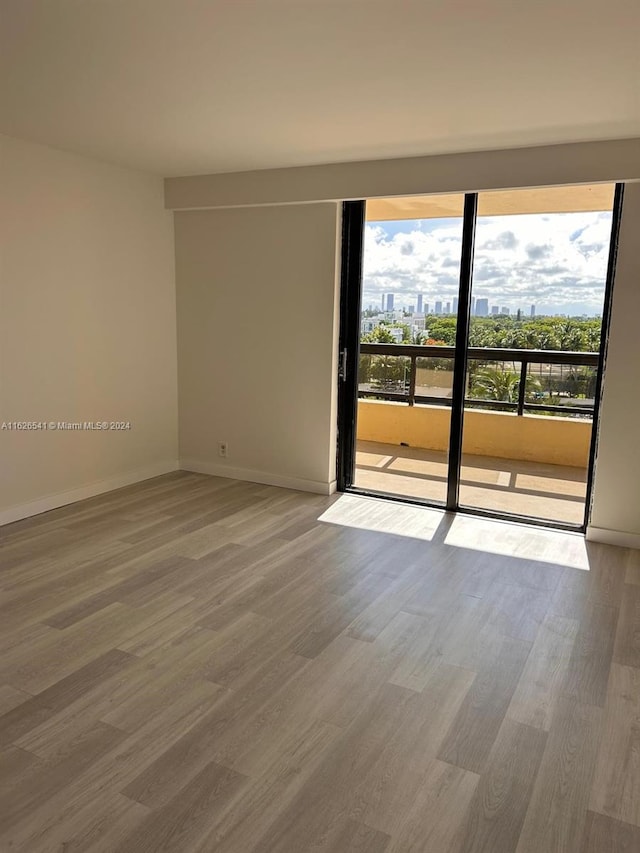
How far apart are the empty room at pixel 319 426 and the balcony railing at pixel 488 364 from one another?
0.08 feet

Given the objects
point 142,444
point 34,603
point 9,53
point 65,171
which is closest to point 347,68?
point 9,53

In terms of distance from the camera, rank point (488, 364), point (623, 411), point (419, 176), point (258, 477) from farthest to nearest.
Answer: point (258, 477)
point (488, 364)
point (419, 176)
point (623, 411)

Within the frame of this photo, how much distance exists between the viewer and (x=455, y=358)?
4453 mm

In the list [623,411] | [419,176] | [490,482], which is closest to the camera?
[623,411]

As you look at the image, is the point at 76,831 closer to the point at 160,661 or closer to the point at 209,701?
the point at 209,701

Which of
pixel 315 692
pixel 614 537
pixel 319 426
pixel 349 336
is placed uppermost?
pixel 349 336

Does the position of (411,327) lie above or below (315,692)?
above

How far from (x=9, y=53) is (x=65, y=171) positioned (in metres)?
1.79

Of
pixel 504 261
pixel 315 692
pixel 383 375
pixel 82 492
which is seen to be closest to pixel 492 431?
pixel 383 375

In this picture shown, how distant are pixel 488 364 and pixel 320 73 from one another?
2361 millimetres

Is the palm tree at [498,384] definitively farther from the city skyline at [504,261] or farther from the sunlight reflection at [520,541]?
the sunlight reflection at [520,541]

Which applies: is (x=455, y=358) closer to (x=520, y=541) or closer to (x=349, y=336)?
(x=349, y=336)

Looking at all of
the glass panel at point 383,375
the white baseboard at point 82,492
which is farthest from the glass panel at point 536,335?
the white baseboard at point 82,492

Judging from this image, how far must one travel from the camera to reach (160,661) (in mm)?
2594
